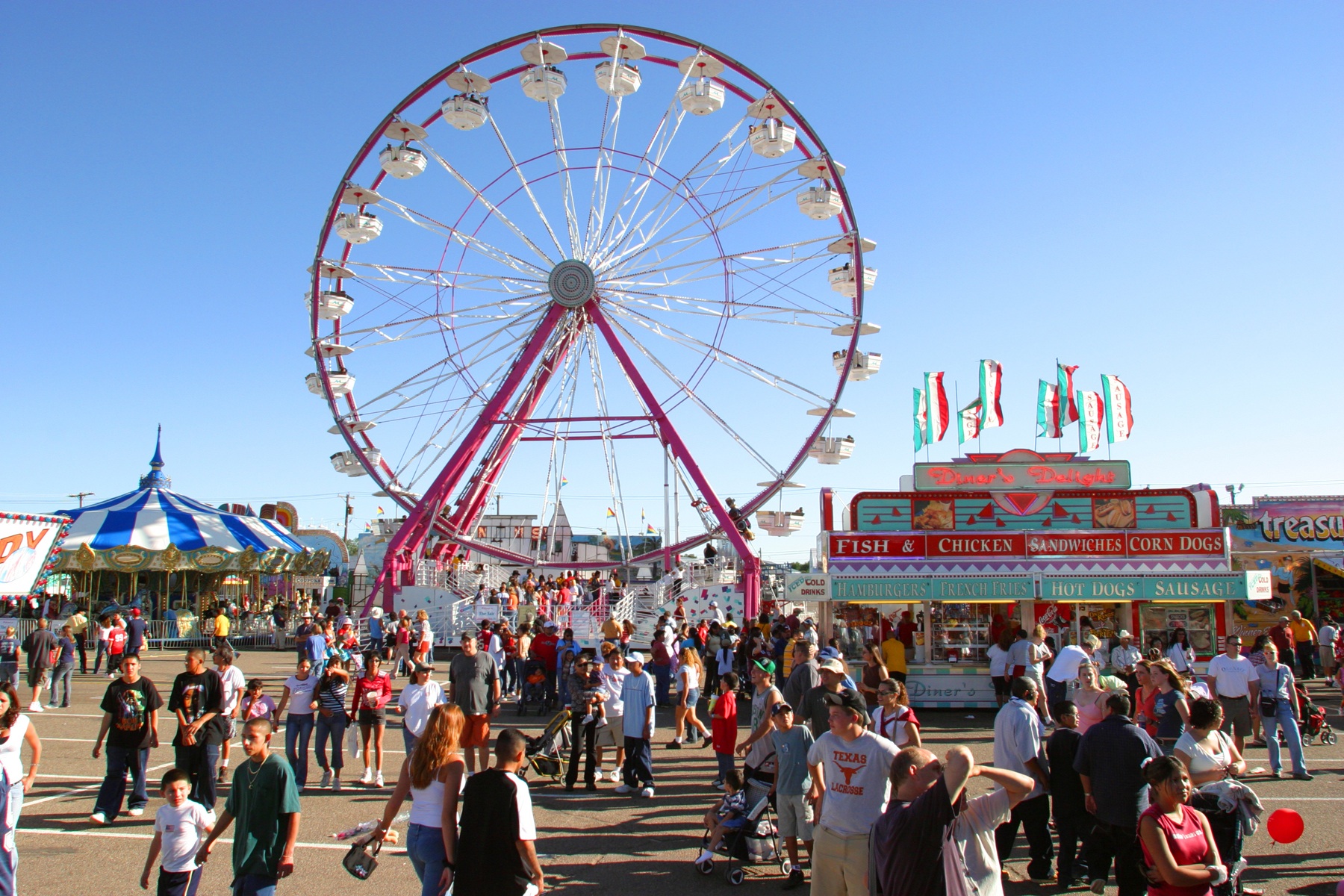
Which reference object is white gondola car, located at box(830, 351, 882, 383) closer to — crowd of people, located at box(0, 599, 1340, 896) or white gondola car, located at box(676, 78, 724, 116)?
white gondola car, located at box(676, 78, 724, 116)

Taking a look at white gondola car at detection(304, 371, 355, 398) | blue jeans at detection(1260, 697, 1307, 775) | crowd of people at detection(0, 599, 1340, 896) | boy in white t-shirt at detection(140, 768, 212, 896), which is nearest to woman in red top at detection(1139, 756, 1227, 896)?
crowd of people at detection(0, 599, 1340, 896)

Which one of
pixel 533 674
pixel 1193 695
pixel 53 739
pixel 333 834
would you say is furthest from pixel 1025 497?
pixel 53 739

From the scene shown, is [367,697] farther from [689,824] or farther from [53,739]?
[53,739]

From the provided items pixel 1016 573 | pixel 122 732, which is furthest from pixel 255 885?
pixel 1016 573

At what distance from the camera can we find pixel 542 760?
356 inches

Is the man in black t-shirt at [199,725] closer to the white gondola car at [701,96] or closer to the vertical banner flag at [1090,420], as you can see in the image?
the white gondola car at [701,96]

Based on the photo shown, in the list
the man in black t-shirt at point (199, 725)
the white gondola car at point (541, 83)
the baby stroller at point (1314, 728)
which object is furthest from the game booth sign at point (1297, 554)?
the man in black t-shirt at point (199, 725)

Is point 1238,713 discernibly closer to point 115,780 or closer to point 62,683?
point 115,780

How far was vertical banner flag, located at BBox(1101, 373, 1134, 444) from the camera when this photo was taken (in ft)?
75.8

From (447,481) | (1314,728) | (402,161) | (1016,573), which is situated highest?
(402,161)

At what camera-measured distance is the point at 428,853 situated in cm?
471

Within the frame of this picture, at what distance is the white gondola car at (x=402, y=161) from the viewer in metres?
20.0

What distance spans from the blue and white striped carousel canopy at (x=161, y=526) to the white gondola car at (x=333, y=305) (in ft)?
30.1

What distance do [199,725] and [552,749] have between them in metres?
3.14
